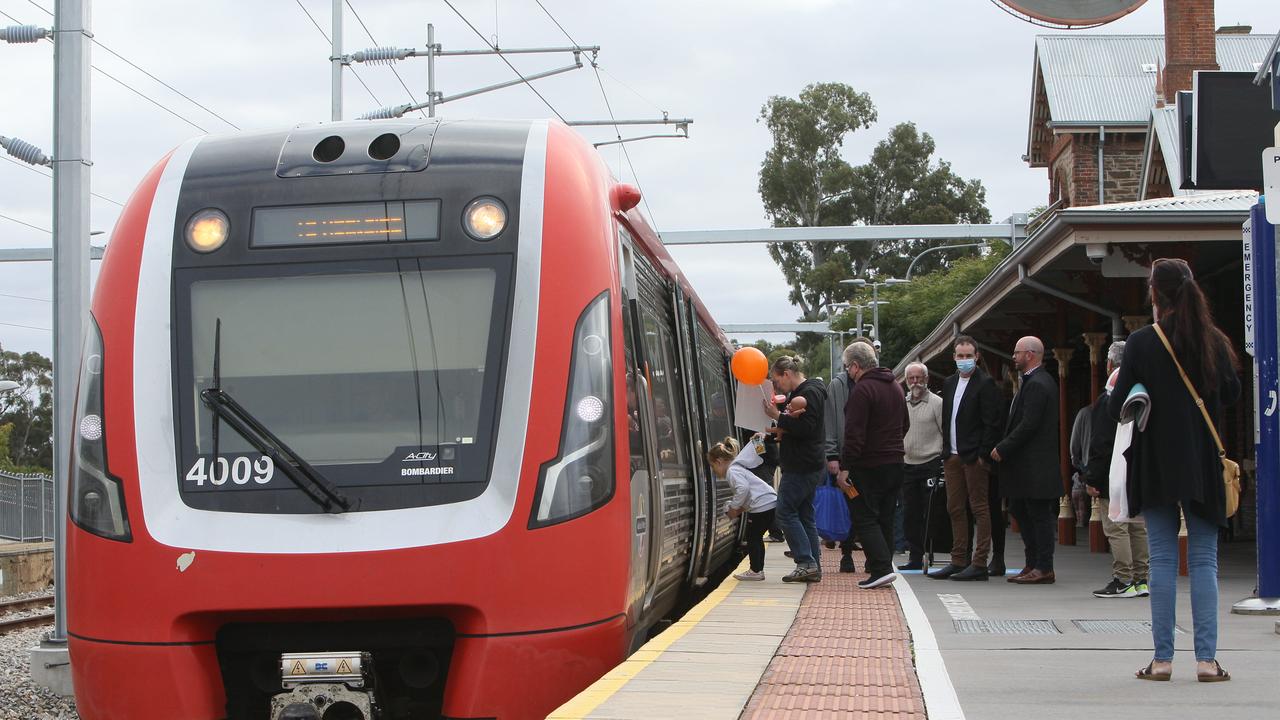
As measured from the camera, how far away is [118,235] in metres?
6.29

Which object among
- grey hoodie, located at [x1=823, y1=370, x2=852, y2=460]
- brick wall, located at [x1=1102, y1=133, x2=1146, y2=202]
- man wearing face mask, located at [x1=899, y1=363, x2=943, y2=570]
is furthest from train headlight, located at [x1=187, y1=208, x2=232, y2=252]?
brick wall, located at [x1=1102, y1=133, x2=1146, y2=202]

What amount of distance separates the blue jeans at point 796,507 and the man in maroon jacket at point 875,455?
289 millimetres

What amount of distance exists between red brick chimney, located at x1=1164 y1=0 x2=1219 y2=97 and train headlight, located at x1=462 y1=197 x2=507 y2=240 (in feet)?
95.8

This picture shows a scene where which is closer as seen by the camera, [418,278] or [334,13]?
[418,278]

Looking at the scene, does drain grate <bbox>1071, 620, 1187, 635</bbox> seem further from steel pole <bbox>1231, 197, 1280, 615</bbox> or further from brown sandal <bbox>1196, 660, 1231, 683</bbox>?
brown sandal <bbox>1196, 660, 1231, 683</bbox>

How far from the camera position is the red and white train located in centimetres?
557

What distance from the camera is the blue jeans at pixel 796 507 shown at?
33.1ft

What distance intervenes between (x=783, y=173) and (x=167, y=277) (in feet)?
189

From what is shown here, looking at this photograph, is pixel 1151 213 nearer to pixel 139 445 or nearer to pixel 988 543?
pixel 988 543

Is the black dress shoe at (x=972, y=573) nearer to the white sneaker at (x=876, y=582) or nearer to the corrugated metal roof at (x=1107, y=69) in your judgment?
the white sneaker at (x=876, y=582)

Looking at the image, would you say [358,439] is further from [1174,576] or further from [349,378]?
[1174,576]

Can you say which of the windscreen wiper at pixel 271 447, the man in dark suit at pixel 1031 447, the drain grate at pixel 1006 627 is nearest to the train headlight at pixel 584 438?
the windscreen wiper at pixel 271 447

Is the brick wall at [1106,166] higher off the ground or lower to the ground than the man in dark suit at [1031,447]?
higher

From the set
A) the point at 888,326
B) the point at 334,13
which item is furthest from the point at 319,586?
the point at 888,326
